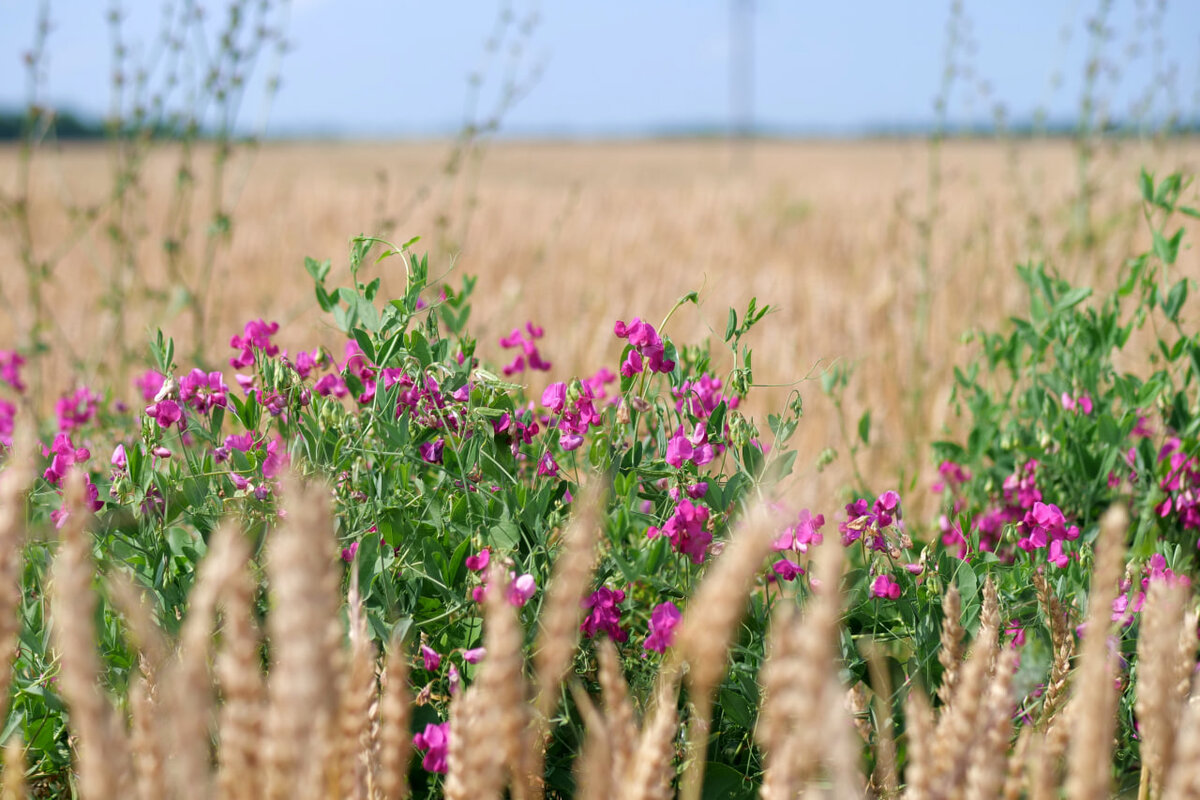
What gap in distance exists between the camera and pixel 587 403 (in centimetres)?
123

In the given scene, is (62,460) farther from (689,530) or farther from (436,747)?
(689,530)

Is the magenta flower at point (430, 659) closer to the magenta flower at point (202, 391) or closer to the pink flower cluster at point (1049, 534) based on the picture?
the magenta flower at point (202, 391)

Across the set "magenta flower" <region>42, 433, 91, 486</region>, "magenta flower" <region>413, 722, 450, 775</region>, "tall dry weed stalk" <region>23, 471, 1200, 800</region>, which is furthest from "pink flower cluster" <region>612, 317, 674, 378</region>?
"magenta flower" <region>42, 433, 91, 486</region>

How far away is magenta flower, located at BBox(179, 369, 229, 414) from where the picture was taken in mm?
1265

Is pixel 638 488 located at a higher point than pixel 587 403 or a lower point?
lower

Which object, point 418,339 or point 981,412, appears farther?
point 981,412

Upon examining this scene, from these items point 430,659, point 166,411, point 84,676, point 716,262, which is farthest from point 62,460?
point 716,262

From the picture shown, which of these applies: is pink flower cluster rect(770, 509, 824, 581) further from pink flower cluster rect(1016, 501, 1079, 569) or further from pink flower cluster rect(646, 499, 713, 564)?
pink flower cluster rect(1016, 501, 1079, 569)

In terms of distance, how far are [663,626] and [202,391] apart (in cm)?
66

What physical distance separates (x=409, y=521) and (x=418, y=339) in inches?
8.6

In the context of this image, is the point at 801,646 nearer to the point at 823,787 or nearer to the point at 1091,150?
the point at 823,787

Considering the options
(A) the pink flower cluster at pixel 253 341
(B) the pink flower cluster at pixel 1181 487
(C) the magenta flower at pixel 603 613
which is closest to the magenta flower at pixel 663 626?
(C) the magenta flower at pixel 603 613

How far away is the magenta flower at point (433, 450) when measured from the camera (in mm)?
1289

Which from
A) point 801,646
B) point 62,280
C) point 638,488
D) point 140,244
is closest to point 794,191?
point 140,244
